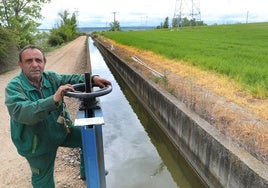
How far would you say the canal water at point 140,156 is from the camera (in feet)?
16.7

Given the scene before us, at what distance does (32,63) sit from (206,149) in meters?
3.12

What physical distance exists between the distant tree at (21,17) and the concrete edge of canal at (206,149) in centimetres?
1563

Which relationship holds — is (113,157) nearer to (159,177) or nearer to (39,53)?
(159,177)

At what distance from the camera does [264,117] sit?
5.17 meters

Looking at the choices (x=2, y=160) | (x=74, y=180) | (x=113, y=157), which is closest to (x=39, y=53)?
(x=74, y=180)

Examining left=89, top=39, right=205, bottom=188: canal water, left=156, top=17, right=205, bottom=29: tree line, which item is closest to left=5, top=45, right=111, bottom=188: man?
left=89, top=39, right=205, bottom=188: canal water

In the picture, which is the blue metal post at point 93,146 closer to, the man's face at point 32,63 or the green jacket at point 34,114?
the green jacket at point 34,114

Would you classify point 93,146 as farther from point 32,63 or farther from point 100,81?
point 32,63

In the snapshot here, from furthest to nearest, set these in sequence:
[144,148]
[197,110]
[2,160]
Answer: [144,148], [197,110], [2,160]

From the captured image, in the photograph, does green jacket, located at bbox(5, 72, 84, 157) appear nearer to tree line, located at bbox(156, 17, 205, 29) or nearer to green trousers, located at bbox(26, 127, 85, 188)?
green trousers, located at bbox(26, 127, 85, 188)

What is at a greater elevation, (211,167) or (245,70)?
(245,70)

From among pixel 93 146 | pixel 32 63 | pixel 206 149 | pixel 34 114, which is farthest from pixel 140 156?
pixel 34 114

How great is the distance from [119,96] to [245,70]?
515 cm

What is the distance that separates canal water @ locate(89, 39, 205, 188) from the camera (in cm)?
509
